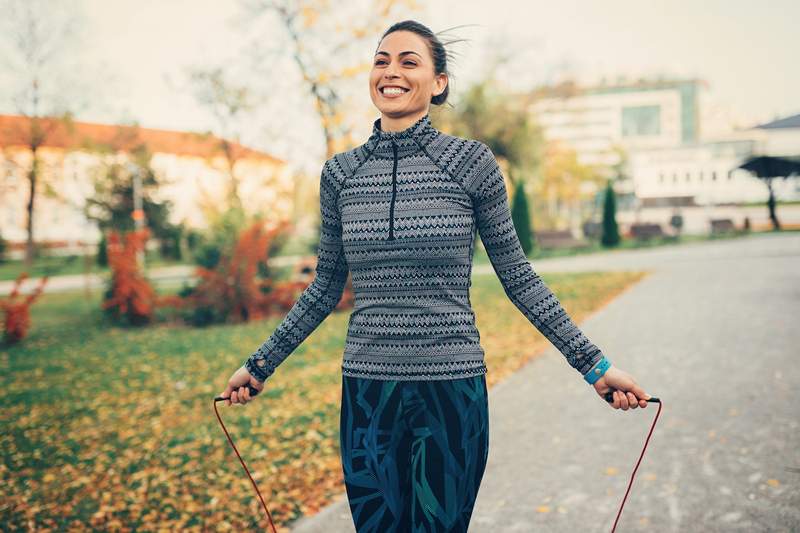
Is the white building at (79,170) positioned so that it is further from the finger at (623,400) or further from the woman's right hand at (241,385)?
the finger at (623,400)

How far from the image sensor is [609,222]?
96.0 ft

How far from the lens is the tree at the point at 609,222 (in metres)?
29.1

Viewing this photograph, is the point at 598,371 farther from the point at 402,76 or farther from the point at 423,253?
the point at 402,76

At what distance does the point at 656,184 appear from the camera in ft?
290

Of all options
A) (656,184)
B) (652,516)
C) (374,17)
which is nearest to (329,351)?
(652,516)

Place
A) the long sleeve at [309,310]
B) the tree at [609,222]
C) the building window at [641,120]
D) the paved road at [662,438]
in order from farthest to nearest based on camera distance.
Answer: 1. the building window at [641,120]
2. the tree at [609,222]
3. the paved road at [662,438]
4. the long sleeve at [309,310]

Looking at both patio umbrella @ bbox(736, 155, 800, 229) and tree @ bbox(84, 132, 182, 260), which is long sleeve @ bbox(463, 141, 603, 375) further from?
tree @ bbox(84, 132, 182, 260)

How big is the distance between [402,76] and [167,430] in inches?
197

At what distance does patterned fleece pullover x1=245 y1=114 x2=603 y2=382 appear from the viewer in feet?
6.23

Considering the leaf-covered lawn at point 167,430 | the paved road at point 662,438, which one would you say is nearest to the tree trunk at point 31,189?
the leaf-covered lawn at point 167,430

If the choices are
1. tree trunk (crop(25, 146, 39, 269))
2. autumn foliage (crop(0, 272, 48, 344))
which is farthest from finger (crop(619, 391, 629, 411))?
tree trunk (crop(25, 146, 39, 269))

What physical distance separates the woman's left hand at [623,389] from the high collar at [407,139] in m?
0.82

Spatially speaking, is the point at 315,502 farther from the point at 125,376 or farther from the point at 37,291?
the point at 37,291

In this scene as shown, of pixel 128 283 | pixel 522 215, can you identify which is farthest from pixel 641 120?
pixel 128 283
